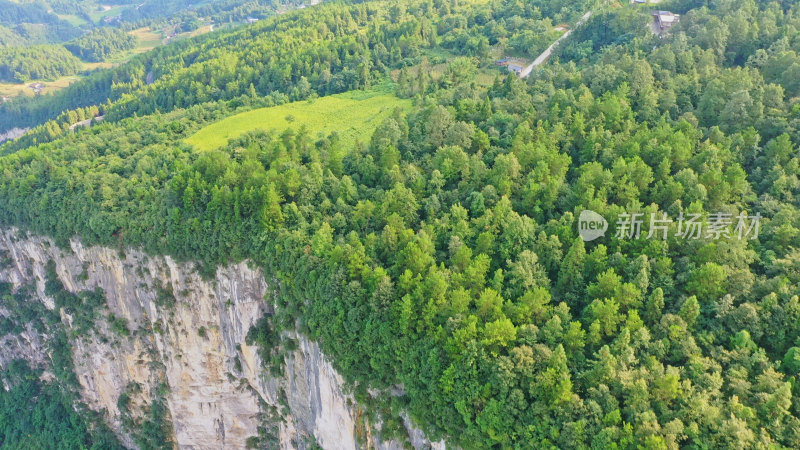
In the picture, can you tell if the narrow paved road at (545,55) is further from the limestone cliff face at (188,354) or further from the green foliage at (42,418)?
the green foliage at (42,418)

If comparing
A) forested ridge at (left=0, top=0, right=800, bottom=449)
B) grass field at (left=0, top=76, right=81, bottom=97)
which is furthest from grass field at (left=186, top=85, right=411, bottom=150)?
grass field at (left=0, top=76, right=81, bottom=97)

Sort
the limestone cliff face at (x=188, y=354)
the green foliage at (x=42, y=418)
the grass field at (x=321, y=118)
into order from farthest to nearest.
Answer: the green foliage at (x=42, y=418) < the grass field at (x=321, y=118) < the limestone cliff face at (x=188, y=354)

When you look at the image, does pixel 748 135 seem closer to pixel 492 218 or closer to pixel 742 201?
pixel 742 201

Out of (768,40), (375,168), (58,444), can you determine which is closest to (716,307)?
(375,168)

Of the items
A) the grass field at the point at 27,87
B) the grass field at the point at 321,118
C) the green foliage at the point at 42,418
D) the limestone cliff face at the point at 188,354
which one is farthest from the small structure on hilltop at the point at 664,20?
the grass field at the point at 27,87

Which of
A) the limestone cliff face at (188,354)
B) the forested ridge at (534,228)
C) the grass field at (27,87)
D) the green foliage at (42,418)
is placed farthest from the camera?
the grass field at (27,87)

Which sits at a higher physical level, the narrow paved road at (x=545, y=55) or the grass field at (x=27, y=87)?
the narrow paved road at (x=545, y=55)

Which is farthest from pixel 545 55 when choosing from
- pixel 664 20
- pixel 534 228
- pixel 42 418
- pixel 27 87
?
pixel 27 87

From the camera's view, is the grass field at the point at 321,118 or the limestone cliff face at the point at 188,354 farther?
the grass field at the point at 321,118
